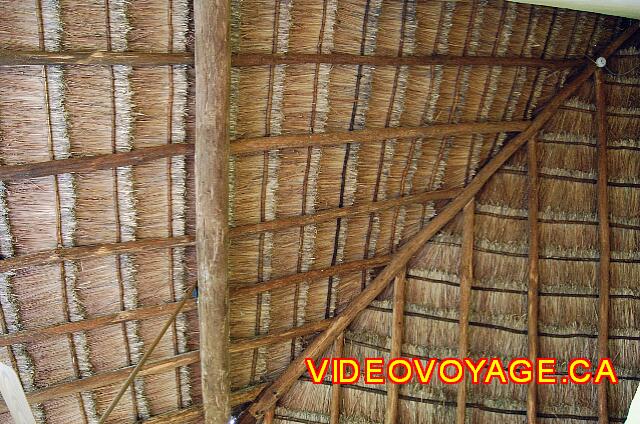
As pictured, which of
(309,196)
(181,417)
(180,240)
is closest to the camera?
(180,240)

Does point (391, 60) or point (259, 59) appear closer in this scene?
point (259, 59)

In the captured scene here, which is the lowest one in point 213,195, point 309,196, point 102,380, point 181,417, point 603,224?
point 181,417

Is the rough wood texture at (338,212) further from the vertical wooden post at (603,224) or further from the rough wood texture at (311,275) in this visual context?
the vertical wooden post at (603,224)

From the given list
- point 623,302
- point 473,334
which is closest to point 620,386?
point 623,302

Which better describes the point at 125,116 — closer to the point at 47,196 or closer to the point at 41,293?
the point at 47,196

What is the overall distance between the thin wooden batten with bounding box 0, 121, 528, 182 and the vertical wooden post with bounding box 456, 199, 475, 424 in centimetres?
73

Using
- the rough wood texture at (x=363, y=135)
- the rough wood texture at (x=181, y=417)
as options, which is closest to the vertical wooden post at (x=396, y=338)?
the rough wood texture at (x=363, y=135)

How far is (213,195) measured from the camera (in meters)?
3.40

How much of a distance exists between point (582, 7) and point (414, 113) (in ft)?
3.97

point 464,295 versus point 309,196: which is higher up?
point 309,196

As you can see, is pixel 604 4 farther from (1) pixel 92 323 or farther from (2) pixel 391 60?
(1) pixel 92 323

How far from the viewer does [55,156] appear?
129 inches

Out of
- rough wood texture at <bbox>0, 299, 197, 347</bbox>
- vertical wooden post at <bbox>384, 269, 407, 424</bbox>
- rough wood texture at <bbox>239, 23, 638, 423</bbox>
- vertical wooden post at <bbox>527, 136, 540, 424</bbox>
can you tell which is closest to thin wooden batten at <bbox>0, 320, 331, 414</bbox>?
rough wood texture at <bbox>239, 23, 638, 423</bbox>

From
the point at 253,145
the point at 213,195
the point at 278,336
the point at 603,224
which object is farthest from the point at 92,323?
the point at 603,224
